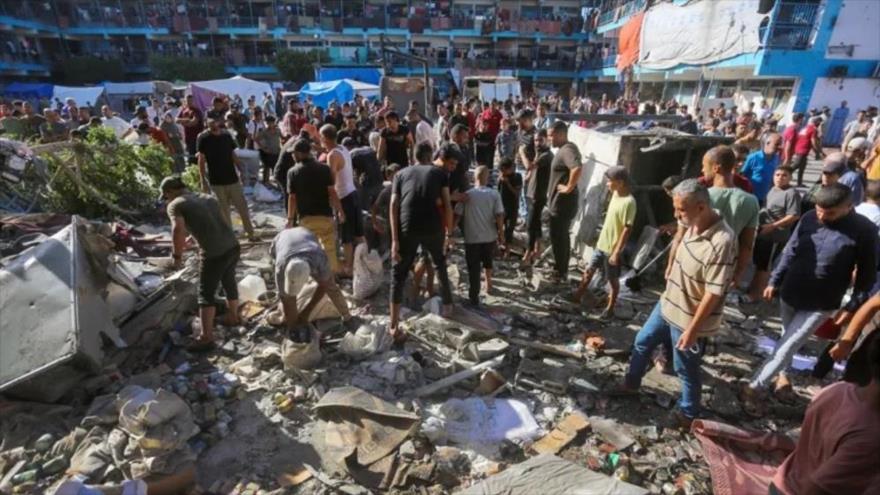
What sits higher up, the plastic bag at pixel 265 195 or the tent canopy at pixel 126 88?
the tent canopy at pixel 126 88

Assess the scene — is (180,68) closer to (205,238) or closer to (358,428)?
(205,238)

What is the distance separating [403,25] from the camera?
37375 millimetres

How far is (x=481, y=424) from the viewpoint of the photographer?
3492 mm

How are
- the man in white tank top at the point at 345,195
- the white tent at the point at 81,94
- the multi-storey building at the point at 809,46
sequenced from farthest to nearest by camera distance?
the white tent at the point at 81,94
the multi-storey building at the point at 809,46
the man in white tank top at the point at 345,195

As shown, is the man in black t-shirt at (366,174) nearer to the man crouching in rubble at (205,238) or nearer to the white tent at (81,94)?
the man crouching in rubble at (205,238)

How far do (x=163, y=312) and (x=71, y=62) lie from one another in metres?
39.1

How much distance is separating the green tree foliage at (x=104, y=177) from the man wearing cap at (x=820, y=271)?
9.34 meters

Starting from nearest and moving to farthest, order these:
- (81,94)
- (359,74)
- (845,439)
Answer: (845,439) → (81,94) → (359,74)

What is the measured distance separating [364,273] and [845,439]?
439 cm

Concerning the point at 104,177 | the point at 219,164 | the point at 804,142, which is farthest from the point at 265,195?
the point at 804,142

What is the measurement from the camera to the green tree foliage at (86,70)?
108ft

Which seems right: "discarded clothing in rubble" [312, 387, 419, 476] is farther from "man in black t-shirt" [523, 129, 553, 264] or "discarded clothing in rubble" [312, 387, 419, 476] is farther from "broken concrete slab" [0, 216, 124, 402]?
"man in black t-shirt" [523, 129, 553, 264]

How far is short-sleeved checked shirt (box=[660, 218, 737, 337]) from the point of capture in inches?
109

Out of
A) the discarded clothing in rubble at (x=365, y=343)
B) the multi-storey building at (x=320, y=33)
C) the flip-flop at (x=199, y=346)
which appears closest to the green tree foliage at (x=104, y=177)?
the flip-flop at (x=199, y=346)
